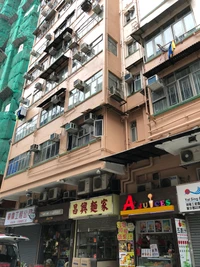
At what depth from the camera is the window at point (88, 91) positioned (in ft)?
40.0

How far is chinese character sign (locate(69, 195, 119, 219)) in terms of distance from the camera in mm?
9854

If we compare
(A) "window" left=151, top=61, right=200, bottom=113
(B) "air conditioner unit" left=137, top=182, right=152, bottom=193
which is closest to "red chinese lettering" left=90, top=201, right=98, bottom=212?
(B) "air conditioner unit" left=137, top=182, right=152, bottom=193

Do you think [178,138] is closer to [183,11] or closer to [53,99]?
[183,11]

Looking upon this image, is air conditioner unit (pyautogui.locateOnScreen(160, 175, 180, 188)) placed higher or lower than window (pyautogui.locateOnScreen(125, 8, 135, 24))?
lower

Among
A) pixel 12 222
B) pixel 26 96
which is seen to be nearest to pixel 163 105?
pixel 12 222

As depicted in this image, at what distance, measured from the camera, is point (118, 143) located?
11.1 meters

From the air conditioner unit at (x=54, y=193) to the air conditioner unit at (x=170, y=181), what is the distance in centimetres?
607

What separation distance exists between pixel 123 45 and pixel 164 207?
10076 millimetres

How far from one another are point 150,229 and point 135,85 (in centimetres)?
706

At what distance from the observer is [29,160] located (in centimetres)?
1477

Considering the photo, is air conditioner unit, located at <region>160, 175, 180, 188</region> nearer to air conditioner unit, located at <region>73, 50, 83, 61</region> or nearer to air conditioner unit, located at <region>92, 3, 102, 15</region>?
air conditioner unit, located at <region>73, 50, 83, 61</region>

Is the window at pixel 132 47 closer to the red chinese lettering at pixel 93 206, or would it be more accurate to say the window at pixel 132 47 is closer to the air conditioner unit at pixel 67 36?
the air conditioner unit at pixel 67 36

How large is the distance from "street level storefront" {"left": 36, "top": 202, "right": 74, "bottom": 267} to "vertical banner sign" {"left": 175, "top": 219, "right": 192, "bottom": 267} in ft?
18.7

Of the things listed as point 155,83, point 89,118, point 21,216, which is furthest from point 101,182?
point 21,216
